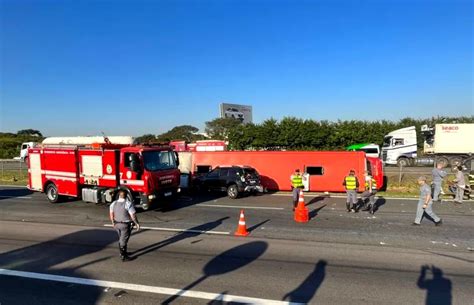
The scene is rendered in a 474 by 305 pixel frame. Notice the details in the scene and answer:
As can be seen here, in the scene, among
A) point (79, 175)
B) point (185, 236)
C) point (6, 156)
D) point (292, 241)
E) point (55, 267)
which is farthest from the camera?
point (6, 156)

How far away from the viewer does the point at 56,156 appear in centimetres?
1733

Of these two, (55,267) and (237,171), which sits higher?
(237,171)

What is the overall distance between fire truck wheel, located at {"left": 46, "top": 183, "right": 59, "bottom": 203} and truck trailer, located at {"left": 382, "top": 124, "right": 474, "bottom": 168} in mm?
25022

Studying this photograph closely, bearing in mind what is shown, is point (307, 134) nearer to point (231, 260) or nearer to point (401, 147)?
point (401, 147)

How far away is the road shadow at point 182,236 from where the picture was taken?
29.4 feet

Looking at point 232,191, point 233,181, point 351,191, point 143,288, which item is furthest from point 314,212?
point 143,288

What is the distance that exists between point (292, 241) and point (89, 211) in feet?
29.4

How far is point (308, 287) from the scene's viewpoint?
6.41m

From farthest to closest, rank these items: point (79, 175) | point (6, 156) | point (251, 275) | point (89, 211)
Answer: point (6, 156), point (79, 175), point (89, 211), point (251, 275)

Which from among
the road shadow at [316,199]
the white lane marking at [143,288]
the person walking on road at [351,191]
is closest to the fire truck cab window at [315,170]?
the road shadow at [316,199]

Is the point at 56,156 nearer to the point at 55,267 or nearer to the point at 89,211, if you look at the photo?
the point at 89,211

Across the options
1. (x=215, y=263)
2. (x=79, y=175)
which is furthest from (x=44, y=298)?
(x=79, y=175)

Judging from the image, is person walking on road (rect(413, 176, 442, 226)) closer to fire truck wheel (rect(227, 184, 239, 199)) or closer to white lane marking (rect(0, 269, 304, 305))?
white lane marking (rect(0, 269, 304, 305))

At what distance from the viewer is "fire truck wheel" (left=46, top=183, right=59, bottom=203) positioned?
57.2ft
